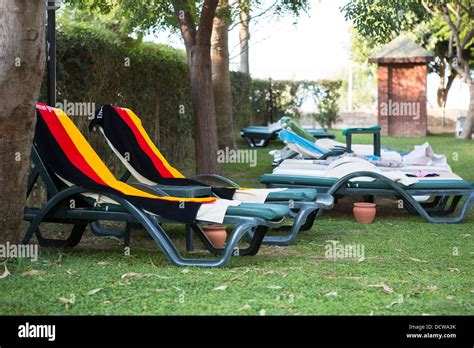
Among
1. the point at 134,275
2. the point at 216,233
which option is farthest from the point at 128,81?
the point at 134,275

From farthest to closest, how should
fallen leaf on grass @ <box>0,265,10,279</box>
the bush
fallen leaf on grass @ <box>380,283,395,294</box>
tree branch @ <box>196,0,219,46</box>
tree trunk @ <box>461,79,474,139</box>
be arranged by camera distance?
tree trunk @ <box>461,79,474,139</box> → tree branch @ <box>196,0,219,46</box> → the bush → fallen leaf on grass @ <box>0,265,10,279</box> → fallen leaf on grass @ <box>380,283,395,294</box>

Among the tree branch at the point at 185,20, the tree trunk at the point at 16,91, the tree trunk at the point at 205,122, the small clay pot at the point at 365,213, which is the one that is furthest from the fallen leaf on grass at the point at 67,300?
the tree branch at the point at 185,20

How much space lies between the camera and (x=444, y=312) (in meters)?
4.28

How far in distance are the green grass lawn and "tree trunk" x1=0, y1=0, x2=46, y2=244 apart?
1.81 feet

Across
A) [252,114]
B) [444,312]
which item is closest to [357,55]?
[252,114]

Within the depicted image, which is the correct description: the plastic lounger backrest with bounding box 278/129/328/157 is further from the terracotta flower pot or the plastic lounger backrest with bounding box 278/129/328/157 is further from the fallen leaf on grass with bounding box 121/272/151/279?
the fallen leaf on grass with bounding box 121/272/151/279

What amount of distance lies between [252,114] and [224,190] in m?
18.4

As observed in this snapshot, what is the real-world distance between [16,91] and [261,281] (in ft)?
7.81

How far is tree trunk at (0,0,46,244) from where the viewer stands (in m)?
5.55

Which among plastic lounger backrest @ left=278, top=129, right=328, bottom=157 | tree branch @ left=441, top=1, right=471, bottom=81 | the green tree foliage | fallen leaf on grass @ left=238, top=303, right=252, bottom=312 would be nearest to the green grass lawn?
fallen leaf on grass @ left=238, top=303, right=252, bottom=312

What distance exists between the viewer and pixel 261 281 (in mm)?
5035

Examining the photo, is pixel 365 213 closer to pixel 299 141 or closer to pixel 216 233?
pixel 216 233

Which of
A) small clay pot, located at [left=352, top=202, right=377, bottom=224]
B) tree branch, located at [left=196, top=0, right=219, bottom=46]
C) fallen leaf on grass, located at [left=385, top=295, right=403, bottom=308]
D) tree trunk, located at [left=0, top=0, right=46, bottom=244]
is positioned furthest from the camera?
tree branch, located at [left=196, top=0, right=219, bottom=46]

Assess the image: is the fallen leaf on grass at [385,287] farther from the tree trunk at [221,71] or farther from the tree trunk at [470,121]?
the tree trunk at [470,121]
